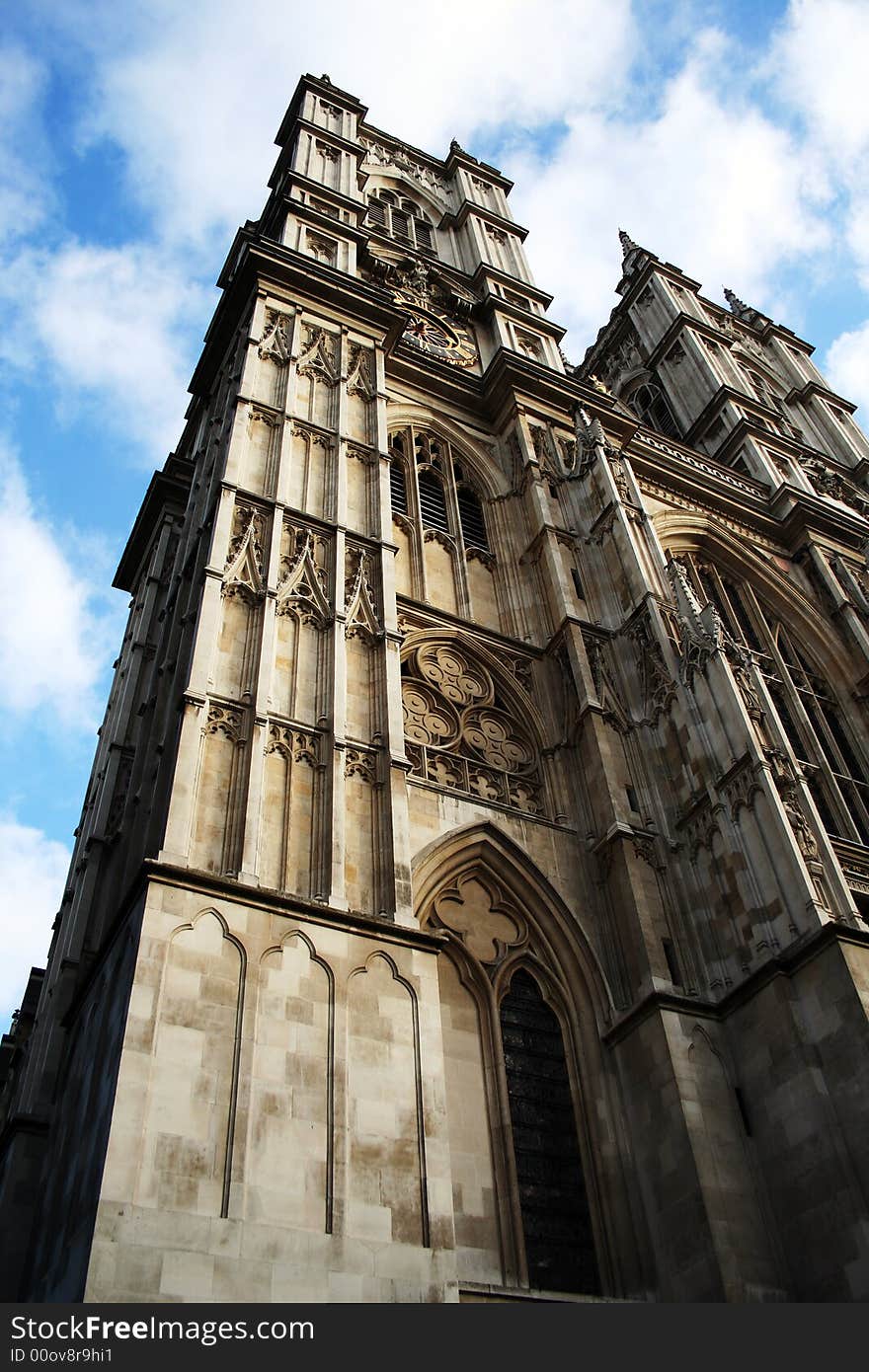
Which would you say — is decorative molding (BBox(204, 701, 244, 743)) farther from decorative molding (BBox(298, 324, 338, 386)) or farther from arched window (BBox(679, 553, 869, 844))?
decorative molding (BBox(298, 324, 338, 386))

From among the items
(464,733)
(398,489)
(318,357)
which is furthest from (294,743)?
(318,357)

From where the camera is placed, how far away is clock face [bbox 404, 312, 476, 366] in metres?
25.8

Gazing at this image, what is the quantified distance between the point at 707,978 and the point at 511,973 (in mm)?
2236

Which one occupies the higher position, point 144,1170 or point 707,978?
point 707,978

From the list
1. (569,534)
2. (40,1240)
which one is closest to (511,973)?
(40,1240)

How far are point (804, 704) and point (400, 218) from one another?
19800 millimetres

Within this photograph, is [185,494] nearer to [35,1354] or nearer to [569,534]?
[569,534]

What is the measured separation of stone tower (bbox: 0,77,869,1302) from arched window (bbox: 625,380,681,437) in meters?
13.1

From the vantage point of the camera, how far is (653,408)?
36.9 m

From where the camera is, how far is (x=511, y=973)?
13.3m

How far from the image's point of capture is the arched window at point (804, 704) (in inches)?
697

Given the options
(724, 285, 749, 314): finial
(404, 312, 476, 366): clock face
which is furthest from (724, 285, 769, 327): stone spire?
(404, 312, 476, 366): clock face

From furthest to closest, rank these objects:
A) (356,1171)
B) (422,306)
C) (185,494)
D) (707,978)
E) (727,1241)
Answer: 1. (422,306)
2. (185,494)
3. (707,978)
4. (727,1241)
5. (356,1171)

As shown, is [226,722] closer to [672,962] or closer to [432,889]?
[432,889]
